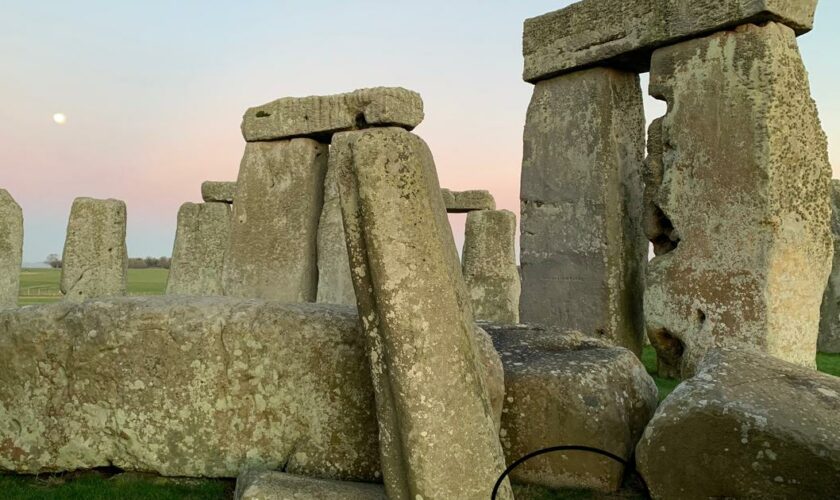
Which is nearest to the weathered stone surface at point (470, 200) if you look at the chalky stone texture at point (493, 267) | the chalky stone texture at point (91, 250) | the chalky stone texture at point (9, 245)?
the chalky stone texture at point (493, 267)

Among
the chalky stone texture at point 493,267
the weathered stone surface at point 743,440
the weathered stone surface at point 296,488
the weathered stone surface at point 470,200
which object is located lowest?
the weathered stone surface at point 296,488

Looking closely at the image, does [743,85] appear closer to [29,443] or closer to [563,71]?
[563,71]

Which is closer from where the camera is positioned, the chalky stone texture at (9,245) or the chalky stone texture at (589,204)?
the chalky stone texture at (589,204)

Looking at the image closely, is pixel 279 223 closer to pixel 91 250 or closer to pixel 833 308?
pixel 91 250

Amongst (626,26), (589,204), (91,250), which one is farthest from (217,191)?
(626,26)

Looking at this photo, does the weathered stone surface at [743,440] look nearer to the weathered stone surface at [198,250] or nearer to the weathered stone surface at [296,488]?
the weathered stone surface at [296,488]

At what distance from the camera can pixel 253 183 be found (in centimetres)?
898

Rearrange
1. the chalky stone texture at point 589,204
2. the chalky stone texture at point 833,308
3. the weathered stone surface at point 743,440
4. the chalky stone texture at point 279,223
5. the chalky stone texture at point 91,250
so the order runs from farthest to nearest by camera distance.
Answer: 1. the chalky stone texture at point 833,308
2. the chalky stone texture at point 91,250
3. the chalky stone texture at point 279,223
4. the chalky stone texture at point 589,204
5. the weathered stone surface at point 743,440

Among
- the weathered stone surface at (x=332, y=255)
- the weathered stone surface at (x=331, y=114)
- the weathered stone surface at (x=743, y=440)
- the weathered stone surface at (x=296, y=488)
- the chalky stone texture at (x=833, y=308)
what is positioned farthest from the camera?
the chalky stone texture at (x=833, y=308)

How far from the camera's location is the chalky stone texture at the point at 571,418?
343cm

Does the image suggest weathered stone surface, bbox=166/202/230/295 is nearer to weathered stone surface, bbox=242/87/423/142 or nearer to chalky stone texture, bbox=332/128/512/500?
weathered stone surface, bbox=242/87/423/142

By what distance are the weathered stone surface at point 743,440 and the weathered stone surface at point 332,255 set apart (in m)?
5.70

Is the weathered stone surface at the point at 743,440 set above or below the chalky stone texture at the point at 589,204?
below

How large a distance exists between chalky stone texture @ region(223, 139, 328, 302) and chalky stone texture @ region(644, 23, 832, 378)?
4021 millimetres
